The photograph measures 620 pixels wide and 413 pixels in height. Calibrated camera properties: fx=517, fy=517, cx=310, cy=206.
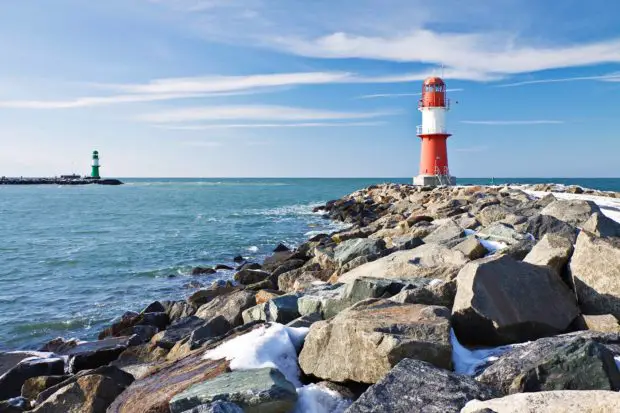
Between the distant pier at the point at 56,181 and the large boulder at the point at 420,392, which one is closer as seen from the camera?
the large boulder at the point at 420,392

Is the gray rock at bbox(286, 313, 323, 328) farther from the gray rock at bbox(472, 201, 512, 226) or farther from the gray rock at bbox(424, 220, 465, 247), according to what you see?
the gray rock at bbox(472, 201, 512, 226)

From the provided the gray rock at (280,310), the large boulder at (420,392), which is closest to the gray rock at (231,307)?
the gray rock at (280,310)

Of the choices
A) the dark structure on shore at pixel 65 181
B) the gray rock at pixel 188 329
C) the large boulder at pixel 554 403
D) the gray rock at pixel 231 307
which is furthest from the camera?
the dark structure on shore at pixel 65 181

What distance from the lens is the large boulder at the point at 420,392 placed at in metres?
3.21

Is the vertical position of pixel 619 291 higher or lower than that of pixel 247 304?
higher

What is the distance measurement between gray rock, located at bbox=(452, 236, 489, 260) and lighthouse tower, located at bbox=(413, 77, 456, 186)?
24.6 m

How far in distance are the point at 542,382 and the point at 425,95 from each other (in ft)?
98.9

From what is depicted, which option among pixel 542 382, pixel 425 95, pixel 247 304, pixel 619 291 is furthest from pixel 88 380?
pixel 425 95

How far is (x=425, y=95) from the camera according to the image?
3192 centimetres

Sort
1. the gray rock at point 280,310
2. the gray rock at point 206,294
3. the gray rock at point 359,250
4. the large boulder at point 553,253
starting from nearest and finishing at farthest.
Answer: the large boulder at point 553,253, the gray rock at point 280,310, the gray rock at point 359,250, the gray rock at point 206,294

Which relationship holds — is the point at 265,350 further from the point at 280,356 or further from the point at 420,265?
the point at 420,265

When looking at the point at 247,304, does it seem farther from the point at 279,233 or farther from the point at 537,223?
the point at 279,233

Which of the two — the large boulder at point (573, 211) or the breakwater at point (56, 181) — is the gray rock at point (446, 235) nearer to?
the large boulder at point (573, 211)

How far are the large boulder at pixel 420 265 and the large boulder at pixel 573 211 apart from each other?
3.07m
